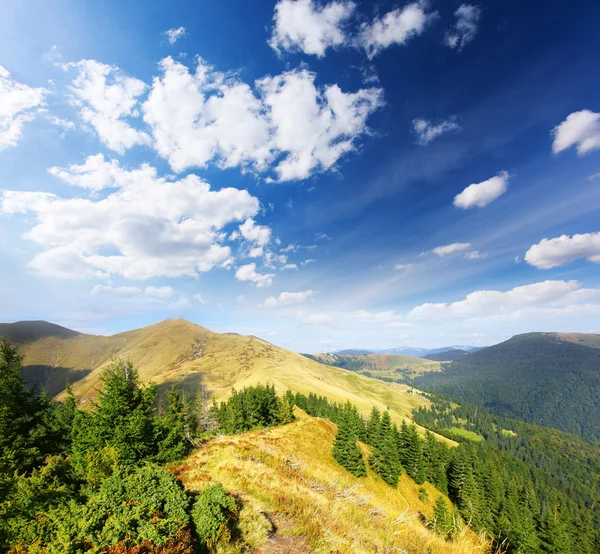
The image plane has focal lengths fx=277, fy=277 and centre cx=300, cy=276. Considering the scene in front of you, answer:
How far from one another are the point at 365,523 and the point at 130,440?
20980 millimetres

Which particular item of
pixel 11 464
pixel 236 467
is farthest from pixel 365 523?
pixel 11 464

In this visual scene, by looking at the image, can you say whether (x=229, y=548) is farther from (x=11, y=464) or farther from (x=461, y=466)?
(x=461, y=466)

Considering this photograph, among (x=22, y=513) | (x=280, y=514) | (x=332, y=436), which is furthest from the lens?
(x=332, y=436)

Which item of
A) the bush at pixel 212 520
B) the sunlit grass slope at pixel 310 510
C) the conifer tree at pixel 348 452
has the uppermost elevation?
the bush at pixel 212 520

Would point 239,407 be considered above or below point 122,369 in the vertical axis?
below

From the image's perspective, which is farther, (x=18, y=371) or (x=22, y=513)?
(x=18, y=371)

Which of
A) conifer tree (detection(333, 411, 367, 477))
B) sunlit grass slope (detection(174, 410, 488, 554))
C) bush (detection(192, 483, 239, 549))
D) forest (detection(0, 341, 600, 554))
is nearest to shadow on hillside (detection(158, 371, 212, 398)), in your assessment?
forest (detection(0, 341, 600, 554))

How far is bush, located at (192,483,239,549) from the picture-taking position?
25.1 ft

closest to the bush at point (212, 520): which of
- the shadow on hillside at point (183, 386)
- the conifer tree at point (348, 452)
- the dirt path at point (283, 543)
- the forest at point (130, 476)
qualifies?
the forest at point (130, 476)

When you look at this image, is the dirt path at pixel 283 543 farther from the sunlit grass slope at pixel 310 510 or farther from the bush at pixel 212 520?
the bush at pixel 212 520

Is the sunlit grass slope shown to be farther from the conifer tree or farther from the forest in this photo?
the conifer tree

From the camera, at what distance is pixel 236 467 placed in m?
15.5

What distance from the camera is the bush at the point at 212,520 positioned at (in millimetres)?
7656

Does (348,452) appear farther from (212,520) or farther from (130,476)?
(130,476)
